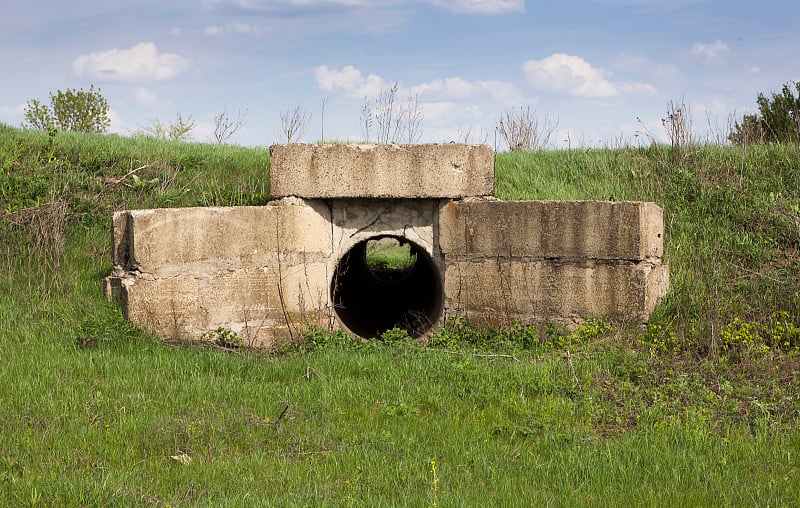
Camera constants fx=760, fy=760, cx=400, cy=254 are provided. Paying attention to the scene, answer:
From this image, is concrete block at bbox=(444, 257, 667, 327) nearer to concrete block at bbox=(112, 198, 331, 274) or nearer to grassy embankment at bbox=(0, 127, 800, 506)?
grassy embankment at bbox=(0, 127, 800, 506)

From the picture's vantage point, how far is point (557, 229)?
694 centimetres

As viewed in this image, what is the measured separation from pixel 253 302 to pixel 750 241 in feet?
16.8

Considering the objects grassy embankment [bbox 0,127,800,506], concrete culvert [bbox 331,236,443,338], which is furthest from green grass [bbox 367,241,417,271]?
grassy embankment [bbox 0,127,800,506]

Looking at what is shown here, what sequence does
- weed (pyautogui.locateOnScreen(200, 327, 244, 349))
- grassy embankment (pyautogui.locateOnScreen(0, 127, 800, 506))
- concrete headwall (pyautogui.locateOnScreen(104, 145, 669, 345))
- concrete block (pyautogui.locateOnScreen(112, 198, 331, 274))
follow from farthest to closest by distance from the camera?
weed (pyautogui.locateOnScreen(200, 327, 244, 349)), concrete headwall (pyautogui.locateOnScreen(104, 145, 669, 345)), concrete block (pyautogui.locateOnScreen(112, 198, 331, 274)), grassy embankment (pyautogui.locateOnScreen(0, 127, 800, 506))

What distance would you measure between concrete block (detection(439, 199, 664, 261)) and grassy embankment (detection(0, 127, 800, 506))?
2.28 feet

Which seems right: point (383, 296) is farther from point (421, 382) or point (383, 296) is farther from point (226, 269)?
point (421, 382)

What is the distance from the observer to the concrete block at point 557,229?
22.3ft

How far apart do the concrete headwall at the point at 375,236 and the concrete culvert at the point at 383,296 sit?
904 mm

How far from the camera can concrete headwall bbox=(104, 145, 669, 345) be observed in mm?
6777

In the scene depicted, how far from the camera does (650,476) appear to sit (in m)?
4.15

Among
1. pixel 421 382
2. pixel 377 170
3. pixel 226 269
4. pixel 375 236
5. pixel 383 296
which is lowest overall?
pixel 421 382

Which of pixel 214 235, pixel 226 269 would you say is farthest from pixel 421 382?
pixel 214 235

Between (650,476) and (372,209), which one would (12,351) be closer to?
(372,209)

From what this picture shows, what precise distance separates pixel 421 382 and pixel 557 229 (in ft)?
7.19
